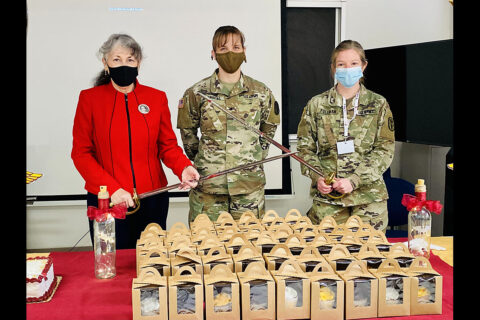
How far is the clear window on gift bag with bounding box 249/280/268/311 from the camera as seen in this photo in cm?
138

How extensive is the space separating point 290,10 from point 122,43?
6.16 ft

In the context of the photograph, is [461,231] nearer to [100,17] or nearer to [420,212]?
[420,212]

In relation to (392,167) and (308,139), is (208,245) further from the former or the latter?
(392,167)

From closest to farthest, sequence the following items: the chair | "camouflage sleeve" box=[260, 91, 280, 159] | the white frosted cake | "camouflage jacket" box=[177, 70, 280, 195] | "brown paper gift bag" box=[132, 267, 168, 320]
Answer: "brown paper gift bag" box=[132, 267, 168, 320] → the white frosted cake → "camouflage jacket" box=[177, 70, 280, 195] → "camouflage sleeve" box=[260, 91, 280, 159] → the chair

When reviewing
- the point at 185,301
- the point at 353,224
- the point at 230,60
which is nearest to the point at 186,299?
the point at 185,301

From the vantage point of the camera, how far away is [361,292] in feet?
4.66

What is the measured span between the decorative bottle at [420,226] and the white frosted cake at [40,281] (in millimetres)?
1287

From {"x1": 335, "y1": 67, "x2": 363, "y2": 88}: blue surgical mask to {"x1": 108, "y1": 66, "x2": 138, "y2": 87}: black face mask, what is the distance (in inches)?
42.6

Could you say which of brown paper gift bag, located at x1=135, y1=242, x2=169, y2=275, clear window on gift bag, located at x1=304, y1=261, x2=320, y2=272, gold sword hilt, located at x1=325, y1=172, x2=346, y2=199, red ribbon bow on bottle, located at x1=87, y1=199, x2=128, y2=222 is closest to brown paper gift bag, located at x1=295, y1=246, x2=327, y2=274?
clear window on gift bag, located at x1=304, y1=261, x2=320, y2=272

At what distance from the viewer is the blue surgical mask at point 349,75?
2650 mm

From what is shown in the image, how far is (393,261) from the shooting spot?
1492mm

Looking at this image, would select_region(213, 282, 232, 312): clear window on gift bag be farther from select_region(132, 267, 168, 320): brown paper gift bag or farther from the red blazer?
the red blazer

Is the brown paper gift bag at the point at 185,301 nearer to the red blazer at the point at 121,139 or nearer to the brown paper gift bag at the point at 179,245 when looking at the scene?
the brown paper gift bag at the point at 179,245

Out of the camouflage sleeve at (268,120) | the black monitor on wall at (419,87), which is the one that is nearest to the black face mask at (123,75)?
the camouflage sleeve at (268,120)
